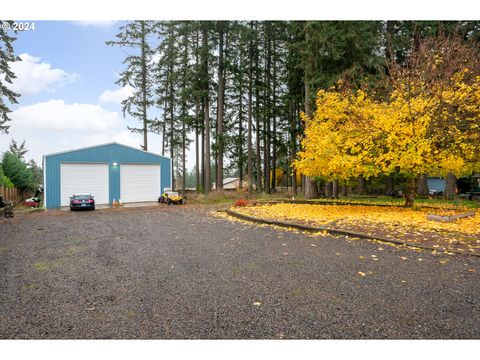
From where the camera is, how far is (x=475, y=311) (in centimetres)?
298

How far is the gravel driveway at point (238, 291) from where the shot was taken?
2689mm

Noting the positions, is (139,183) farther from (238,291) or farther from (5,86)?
(238,291)

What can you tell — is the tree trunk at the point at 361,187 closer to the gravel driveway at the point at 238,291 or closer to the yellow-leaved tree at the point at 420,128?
the yellow-leaved tree at the point at 420,128

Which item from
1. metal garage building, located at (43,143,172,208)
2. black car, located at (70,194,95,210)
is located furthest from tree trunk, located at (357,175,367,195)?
black car, located at (70,194,95,210)

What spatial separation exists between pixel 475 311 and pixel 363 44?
629 inches

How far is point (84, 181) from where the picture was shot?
18.1 meters

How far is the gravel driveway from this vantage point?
269cm

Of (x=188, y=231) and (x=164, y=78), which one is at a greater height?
(x=164, y=78)

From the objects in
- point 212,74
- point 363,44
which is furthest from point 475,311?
point 212,74

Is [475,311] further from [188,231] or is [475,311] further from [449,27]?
[449,27]

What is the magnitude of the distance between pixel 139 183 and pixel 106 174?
88.5 inches

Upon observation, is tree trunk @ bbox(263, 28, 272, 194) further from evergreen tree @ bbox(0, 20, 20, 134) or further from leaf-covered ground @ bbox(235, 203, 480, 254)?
evergreen tree @ bbox(0, 20, 20, 134)

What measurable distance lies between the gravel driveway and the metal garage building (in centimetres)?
1252
